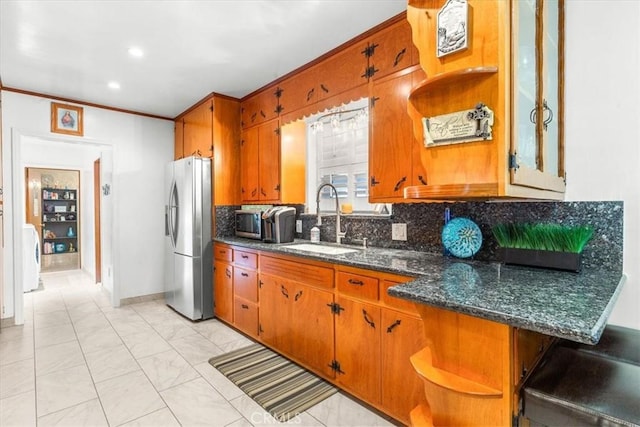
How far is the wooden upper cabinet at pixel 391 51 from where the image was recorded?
210 cm

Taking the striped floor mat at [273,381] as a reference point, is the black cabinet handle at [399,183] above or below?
above

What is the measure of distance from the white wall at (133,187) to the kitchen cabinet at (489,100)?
3.99 m

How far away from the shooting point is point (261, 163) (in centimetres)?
344

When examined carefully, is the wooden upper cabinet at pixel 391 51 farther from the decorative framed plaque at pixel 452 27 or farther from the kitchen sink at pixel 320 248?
the kitchen sink at pixel 320 248

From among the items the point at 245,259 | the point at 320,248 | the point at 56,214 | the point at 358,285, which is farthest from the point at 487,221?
the point at 56,214

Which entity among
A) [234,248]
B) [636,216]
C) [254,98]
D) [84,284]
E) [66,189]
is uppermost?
[254,98]

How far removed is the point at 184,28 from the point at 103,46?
785 mm

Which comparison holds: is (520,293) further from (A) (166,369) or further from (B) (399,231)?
(A) (166,369)

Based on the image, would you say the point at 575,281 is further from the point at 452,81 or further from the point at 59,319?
the point at 59,319

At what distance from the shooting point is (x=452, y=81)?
1.23m

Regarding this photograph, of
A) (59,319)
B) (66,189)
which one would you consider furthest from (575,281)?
(66,189)

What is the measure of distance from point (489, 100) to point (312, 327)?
1.84 metres

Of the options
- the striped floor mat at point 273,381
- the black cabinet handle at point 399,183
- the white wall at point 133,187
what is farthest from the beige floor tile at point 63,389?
the black cabinet handle at point 399,183

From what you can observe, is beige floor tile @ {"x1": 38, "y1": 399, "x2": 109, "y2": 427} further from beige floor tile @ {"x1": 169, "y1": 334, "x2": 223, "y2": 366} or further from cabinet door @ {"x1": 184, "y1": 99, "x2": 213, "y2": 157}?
cabinet door @ {"x1": 184, "y1": 99, "x2": 213, "y2": 157}
